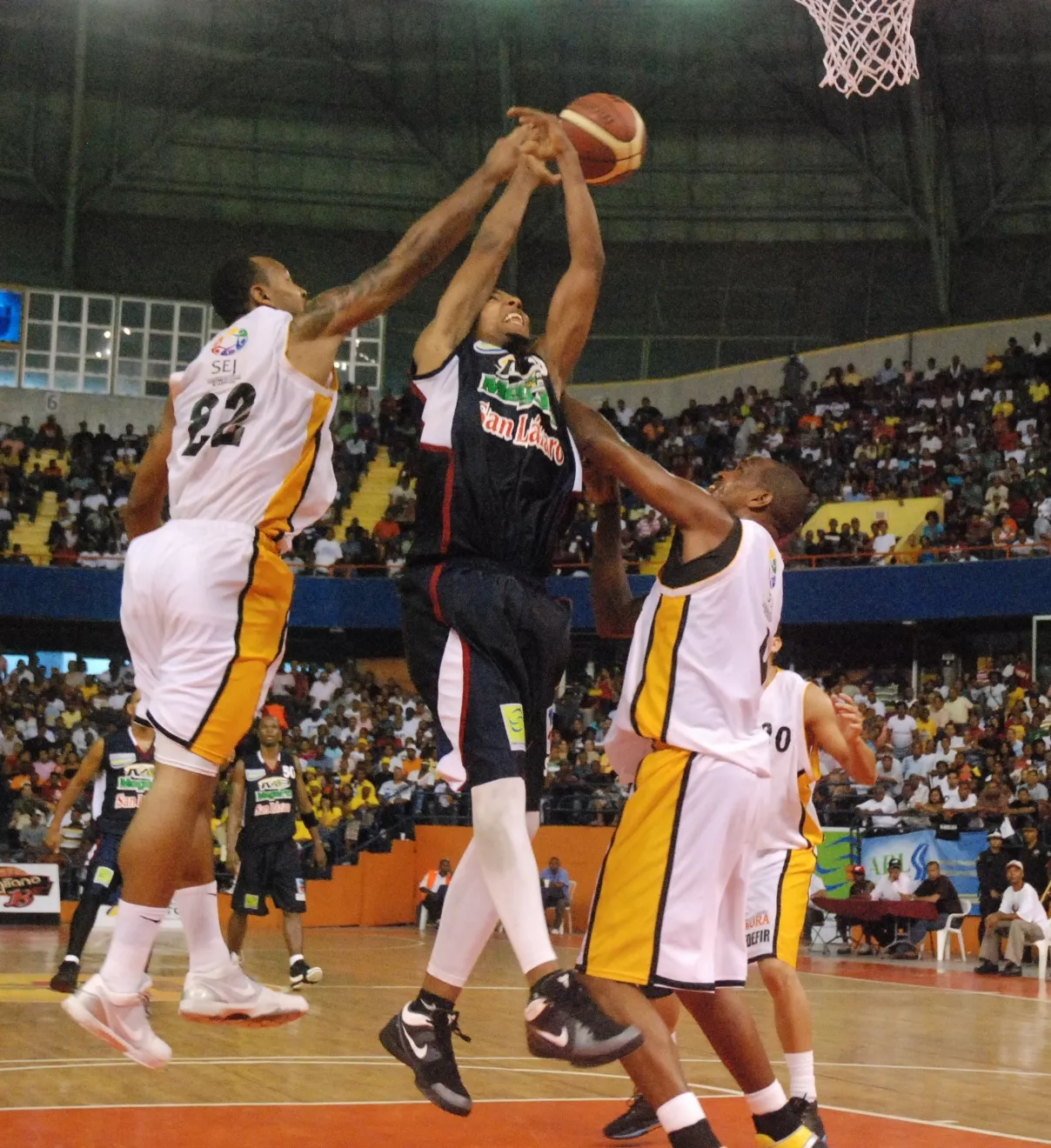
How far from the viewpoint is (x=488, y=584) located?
5336 millimetres

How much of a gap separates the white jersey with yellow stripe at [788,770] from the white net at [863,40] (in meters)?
9.59

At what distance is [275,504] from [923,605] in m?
23.2

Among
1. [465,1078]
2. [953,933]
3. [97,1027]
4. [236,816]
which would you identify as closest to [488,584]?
[97,1027]

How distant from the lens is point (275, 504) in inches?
222

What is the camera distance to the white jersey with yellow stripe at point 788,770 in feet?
24.0

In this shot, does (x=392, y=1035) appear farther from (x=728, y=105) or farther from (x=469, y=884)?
(x=728, y=105)

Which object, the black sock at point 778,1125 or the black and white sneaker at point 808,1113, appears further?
the black and white sneaker at point 808,1113

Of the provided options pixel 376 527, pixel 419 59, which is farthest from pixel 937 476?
pixel 419 59

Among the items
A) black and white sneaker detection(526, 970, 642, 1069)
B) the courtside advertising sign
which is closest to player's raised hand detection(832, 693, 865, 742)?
black and white sneaker detection(526, 970, 642, 1069)

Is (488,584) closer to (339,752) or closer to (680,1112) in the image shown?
(680,1112)

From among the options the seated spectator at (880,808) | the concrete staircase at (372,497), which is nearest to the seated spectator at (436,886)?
the seated spectator at (880,808)

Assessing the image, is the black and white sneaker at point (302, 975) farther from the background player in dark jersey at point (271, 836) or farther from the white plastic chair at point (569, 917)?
the white plastic chair at point (569, 917)

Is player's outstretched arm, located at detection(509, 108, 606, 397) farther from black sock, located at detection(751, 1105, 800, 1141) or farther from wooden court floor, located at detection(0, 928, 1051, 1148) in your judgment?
wooden court floor, located at detection(0, 928, 1051, 1148)

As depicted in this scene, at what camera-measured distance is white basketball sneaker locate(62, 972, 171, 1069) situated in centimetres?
523
